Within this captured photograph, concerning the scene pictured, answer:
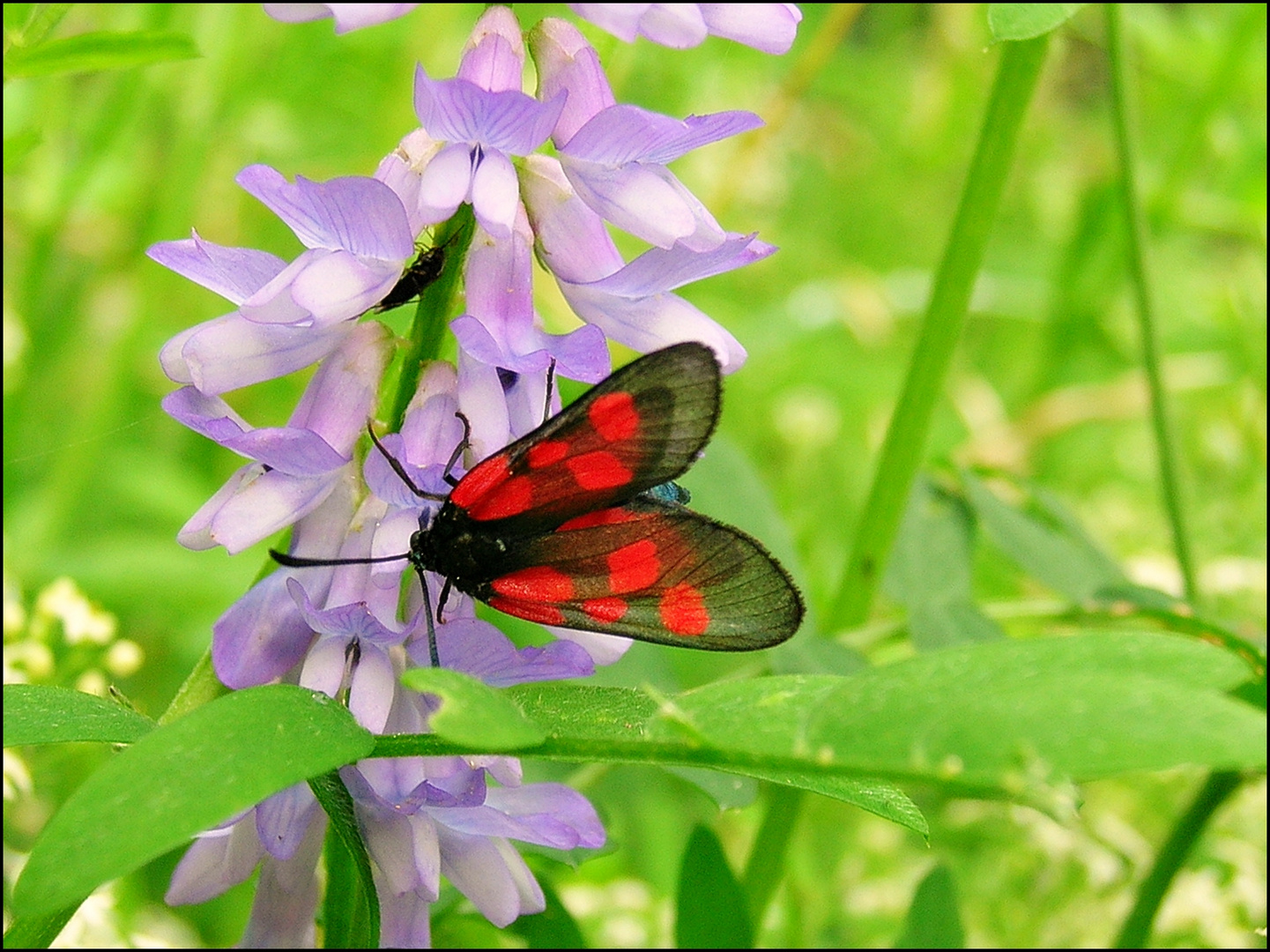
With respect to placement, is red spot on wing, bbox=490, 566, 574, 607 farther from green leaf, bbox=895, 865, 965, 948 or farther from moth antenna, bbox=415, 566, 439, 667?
green leaf, bbox=895, 865, 965, 948

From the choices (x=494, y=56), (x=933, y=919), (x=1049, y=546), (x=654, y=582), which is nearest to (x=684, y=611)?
(x=654, y=582)

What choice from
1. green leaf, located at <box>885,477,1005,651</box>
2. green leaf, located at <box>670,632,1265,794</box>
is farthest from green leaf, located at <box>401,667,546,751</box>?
green leaf, located at <box>885,477,1005,651</box>

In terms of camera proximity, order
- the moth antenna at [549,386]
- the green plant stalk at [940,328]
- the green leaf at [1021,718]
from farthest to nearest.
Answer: the green plant stalk at [940,328]
the moth antenna at [549,386]
the green leaf at [1021,718]

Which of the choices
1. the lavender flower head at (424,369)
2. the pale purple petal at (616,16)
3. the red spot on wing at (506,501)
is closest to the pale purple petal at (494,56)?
the lavender flower head at (424,369)

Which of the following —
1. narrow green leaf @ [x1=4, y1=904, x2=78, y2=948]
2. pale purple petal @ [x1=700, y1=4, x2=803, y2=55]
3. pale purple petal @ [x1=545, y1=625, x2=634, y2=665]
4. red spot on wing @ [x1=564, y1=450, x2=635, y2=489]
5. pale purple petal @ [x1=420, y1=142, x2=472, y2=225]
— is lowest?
narrow green leaf @ [x1=4, y1=904, x2=78, y2=948]

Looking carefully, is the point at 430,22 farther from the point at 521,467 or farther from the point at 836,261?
the point at 521,467

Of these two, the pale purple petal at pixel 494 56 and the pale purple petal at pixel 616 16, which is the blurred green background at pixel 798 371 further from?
the pale purple petal at pixel 616 16
